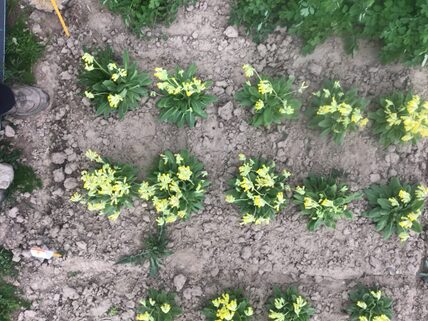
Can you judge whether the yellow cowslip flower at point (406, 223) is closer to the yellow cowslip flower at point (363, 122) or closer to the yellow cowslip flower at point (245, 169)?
the yellow cowslip flower at point (363, 122)

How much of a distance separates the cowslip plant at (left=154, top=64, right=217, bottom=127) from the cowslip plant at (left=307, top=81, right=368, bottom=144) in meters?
1.33

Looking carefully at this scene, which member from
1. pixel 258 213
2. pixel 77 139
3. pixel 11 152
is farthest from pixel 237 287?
pixel 11 152

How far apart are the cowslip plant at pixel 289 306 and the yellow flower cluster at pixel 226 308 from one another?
357mm

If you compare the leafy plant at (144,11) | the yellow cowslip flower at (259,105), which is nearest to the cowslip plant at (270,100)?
the yellow cowslip flower at (259,105)

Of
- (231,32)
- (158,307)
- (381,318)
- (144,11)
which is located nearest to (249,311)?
(158,307)

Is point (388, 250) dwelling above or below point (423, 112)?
below

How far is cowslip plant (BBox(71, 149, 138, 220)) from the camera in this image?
5965 mm

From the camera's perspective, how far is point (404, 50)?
5.92m

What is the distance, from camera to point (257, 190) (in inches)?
244

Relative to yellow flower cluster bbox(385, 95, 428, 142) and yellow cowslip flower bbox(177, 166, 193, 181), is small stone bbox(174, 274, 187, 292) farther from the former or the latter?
yellow flower cluster bbox(385, 95, 428, 142)

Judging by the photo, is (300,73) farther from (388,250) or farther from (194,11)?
(388,250)

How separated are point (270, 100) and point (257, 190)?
1.15 meters

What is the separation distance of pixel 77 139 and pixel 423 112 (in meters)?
4.40

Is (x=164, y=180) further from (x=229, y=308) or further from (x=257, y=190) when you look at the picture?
(x=229, y=308)
